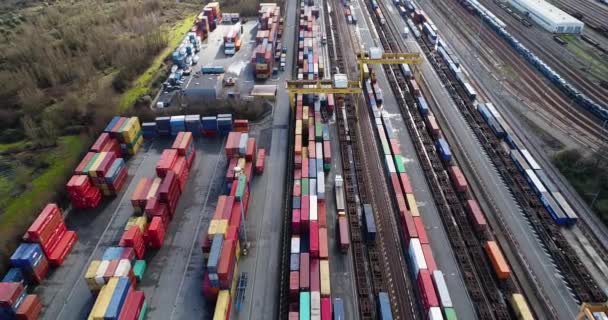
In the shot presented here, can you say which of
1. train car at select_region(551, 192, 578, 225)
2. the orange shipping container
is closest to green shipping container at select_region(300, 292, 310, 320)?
the orange shipping container

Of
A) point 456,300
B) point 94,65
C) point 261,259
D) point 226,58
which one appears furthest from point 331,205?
point 94,65

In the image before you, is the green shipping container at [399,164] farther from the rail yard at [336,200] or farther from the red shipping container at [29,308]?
the red shipping container at [29,308]

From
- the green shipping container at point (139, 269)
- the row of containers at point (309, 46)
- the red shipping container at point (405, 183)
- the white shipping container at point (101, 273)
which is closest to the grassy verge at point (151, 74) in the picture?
the row of containers at point (309, 46)

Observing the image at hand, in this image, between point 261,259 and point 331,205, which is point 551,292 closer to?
point 331,205

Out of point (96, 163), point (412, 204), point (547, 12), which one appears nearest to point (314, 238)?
point (412, 204)

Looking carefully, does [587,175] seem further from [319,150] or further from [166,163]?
[166,163]

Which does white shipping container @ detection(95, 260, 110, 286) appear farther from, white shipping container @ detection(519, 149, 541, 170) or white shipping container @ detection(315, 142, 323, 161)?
white shipping container @ detection(519, 149, 541, 170)
